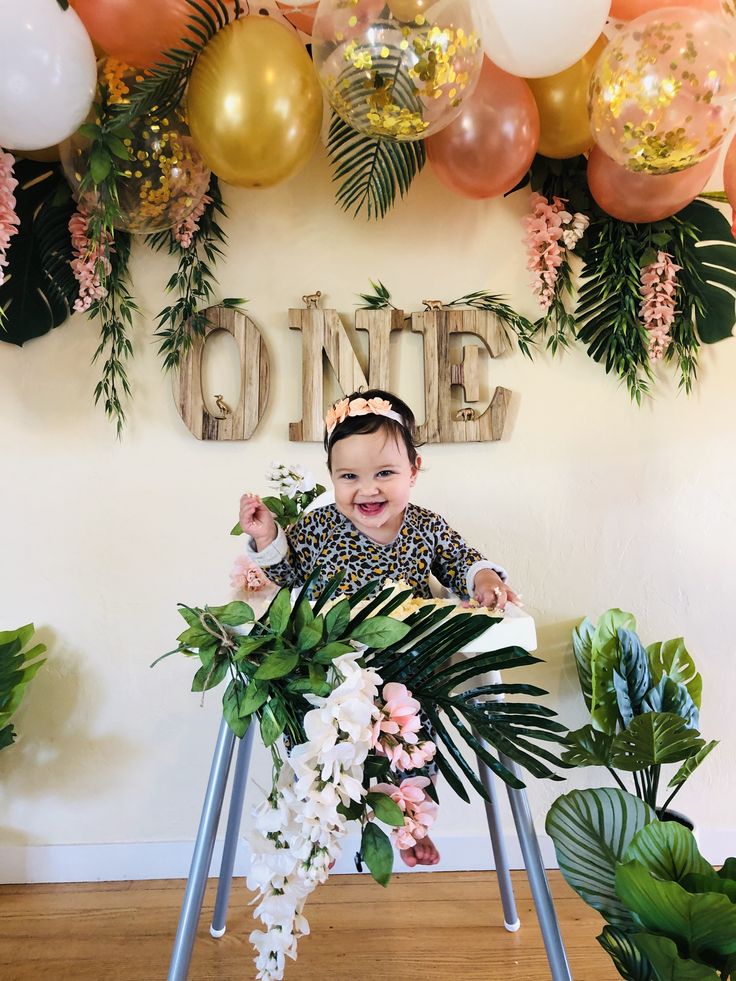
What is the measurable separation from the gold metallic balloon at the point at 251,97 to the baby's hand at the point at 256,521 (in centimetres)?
60

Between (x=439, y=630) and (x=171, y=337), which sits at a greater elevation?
(x=171, y=337)

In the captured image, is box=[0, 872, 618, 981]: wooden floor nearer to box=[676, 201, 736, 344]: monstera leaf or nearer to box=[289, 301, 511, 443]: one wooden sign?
box=[289, 301, 511, 443]: one wooden sign

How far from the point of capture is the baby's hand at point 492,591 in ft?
3.84

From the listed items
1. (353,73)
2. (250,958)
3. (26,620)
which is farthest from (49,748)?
(353,73)

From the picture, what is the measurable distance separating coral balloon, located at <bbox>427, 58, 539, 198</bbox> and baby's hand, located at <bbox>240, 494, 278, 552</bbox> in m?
0.75

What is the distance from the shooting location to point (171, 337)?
1.62m

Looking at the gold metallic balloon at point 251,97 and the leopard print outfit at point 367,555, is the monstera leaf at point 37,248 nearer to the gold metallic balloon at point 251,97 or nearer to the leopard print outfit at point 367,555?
the gold metallic balloon at point 251,97

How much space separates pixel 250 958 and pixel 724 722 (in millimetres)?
1206

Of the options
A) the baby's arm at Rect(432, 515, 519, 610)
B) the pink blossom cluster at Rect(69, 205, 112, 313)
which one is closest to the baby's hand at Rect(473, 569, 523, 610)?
the baby's arm at Rect(432, 515, 519, 610)

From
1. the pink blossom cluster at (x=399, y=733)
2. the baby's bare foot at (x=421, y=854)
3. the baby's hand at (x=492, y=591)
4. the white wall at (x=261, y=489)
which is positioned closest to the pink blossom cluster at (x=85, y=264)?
the white wall at (x=261, y=489)

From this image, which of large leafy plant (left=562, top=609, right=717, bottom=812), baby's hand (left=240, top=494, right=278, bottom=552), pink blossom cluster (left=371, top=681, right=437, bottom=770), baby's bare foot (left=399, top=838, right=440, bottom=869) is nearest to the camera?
pink blossom cluster (left=371, top=681, right=437, bottom=770)

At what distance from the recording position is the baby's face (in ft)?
4.10

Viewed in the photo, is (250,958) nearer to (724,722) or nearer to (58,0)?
(724,722)

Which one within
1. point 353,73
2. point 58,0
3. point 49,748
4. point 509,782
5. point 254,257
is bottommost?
point 49,748
